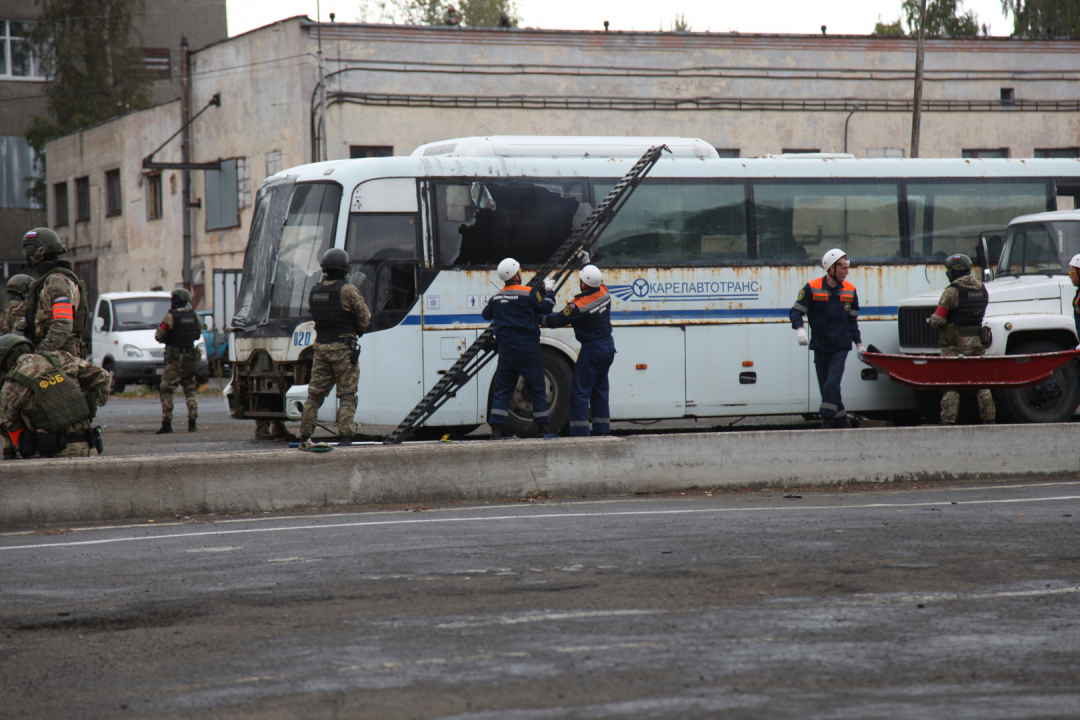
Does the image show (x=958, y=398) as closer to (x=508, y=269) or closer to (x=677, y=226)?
(x=677, y=226)

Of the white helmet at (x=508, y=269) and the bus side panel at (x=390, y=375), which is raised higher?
the white helmet at (x=508, y=269)

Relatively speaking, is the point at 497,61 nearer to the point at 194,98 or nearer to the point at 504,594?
the point at 194,98

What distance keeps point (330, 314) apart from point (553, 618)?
6785 millimetres

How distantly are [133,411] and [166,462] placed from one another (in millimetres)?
13661

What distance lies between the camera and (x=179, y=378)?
680 inches

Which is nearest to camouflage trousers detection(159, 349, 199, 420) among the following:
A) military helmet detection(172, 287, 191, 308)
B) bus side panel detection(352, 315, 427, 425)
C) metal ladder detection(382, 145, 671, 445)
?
military helmet detection(172, 287, 191, 308)

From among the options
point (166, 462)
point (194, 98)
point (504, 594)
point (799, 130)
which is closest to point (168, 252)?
point (194, 98)

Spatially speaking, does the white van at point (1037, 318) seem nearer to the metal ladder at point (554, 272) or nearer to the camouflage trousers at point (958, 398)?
the camouflage trousers at point (958, 398)

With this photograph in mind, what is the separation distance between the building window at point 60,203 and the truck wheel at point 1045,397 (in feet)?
112

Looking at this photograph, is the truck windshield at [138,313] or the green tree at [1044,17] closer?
the truck windshield at [138,313]

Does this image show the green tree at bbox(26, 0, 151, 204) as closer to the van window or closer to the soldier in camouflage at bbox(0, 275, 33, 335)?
the soldier in camouflage at bbox(0, 275, 33, 335)

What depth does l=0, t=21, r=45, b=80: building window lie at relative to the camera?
43.8 meters

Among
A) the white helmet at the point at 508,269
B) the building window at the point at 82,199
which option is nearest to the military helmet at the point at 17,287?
the white helmet at the point at 508,269

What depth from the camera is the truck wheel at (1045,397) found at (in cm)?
1451
